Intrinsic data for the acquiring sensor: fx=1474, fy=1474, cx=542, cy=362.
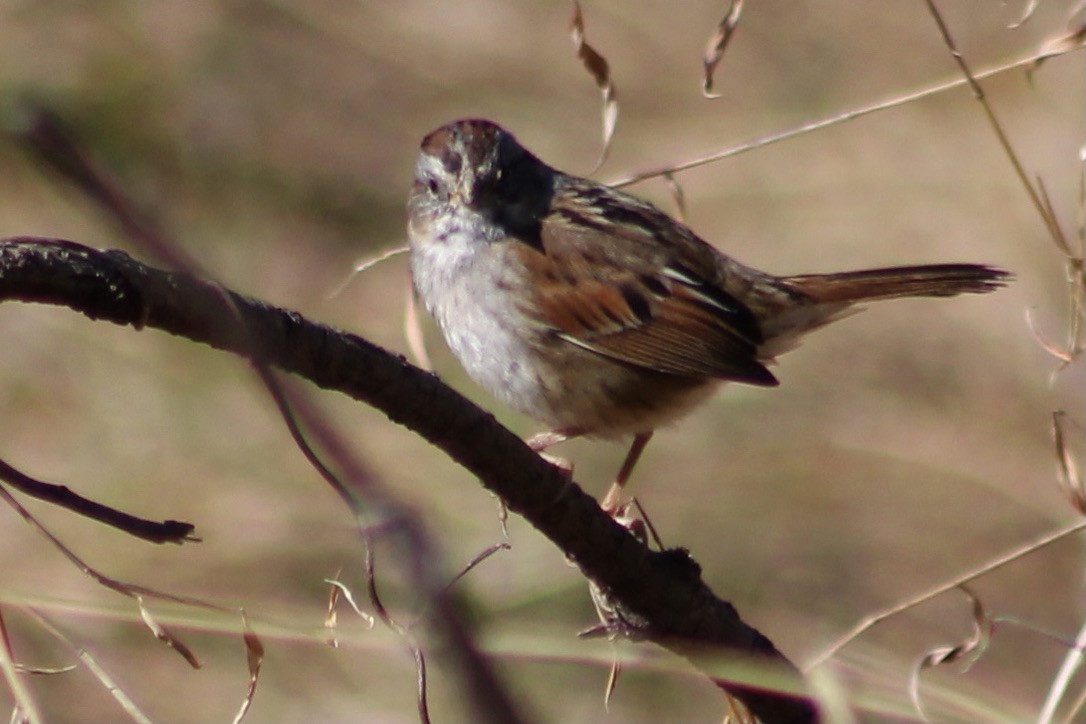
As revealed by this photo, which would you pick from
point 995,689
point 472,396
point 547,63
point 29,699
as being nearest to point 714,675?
point 29,699

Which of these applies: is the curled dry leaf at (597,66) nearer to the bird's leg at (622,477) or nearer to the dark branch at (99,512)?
the bird's leg at (622,477)

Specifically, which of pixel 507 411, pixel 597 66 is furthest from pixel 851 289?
pixel 507 411

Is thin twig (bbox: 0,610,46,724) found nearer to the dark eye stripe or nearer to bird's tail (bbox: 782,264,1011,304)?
the dark eye stripe

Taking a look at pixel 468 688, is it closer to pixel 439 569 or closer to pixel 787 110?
pixel 439 569

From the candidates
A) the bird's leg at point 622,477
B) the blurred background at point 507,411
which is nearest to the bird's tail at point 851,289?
the bird's leg at point 622,477

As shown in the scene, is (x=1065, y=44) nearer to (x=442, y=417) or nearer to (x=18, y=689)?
(x=442, y=417)

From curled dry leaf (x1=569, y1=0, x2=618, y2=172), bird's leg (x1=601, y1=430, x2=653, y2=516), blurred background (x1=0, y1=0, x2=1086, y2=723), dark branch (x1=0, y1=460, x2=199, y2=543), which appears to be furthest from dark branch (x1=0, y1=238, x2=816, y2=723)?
bird's leg (x1=601, y1=430, x2=653, y2=516)

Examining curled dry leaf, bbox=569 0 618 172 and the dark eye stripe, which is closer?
curled dry leaf, bbox=569 0 618 172
